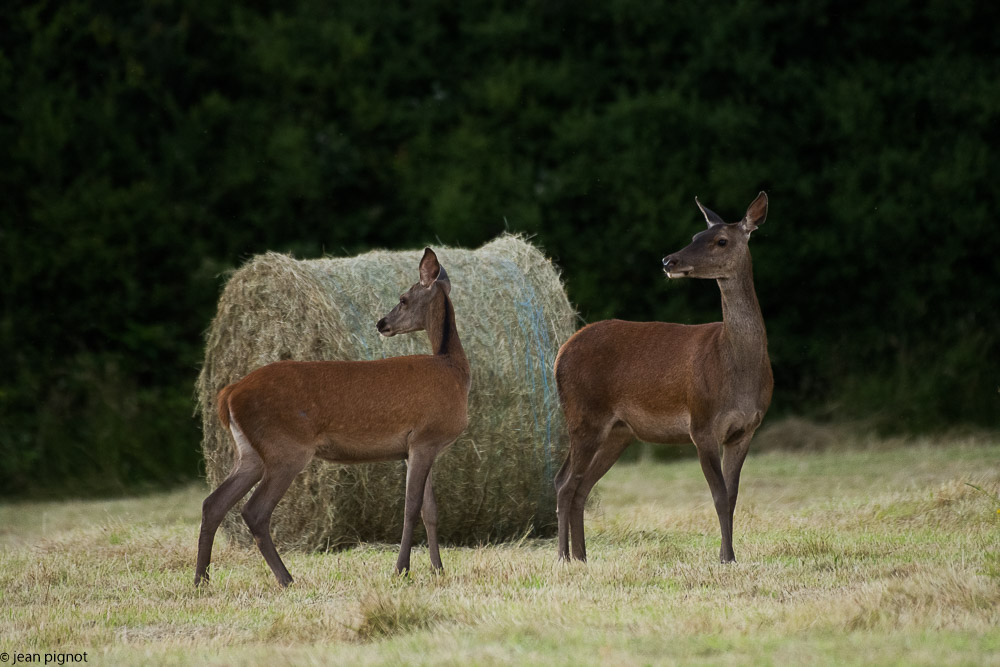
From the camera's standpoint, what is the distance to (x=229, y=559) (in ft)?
27.2

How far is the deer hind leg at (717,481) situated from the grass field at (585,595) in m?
0.12

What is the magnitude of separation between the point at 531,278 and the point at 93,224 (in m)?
6.42

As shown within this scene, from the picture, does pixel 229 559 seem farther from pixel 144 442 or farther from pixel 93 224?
pixel 93 224

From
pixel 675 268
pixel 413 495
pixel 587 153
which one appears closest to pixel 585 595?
pixel 413 495

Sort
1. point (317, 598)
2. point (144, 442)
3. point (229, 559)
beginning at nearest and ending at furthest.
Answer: point (317, 598)
point (229, 559)
point (144, 442)

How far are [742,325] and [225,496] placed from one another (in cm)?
290

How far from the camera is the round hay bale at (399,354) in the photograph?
864 centimetres

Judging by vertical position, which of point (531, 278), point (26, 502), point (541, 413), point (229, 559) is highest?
point (531, 278)

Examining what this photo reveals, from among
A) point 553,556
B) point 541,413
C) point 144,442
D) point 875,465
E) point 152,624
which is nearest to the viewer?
point 152,624

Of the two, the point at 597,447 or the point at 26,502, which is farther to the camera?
the point at 26,502

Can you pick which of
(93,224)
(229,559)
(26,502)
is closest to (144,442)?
(26,502)

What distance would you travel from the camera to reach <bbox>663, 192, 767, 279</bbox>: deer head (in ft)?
23.7

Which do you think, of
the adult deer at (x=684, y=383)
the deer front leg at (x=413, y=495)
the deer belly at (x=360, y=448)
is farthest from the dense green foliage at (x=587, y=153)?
the deer front leg at (x=413, y=495)

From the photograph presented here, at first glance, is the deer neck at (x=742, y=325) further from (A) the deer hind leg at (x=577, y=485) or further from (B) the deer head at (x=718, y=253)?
(A) the deer hind leg at (x=577, y=485)
